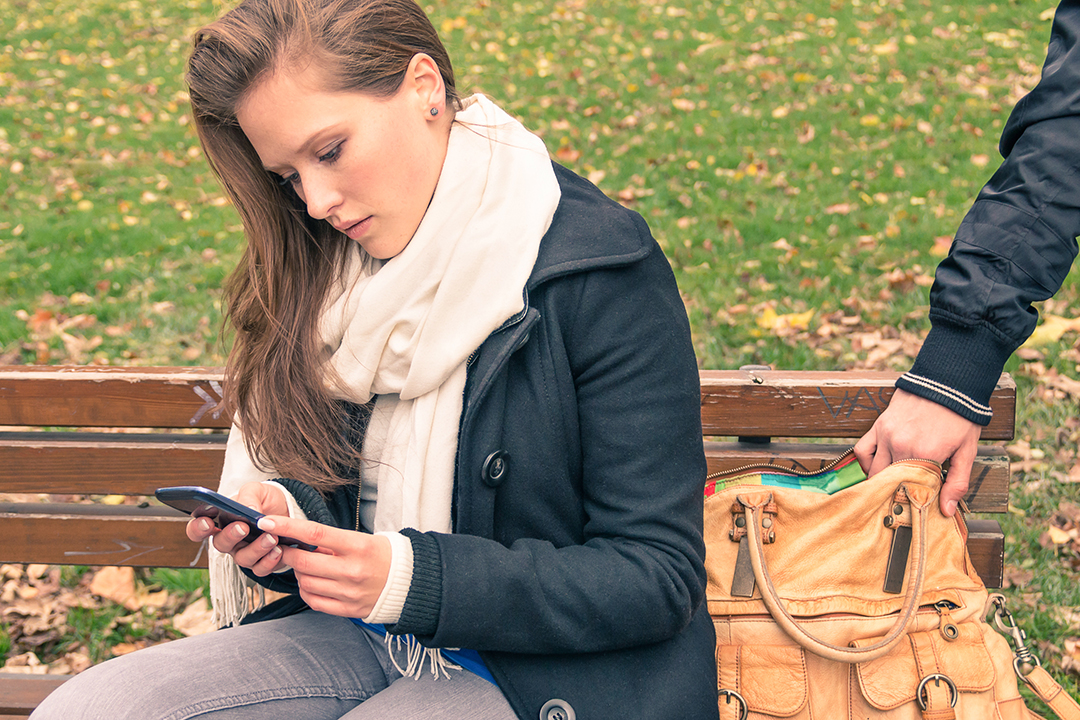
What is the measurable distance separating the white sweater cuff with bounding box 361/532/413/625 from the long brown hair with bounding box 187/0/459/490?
1.30ft

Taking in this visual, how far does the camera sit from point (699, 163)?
218 inches

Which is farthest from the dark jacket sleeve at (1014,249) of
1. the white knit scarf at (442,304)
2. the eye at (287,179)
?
the eye at (287,179)

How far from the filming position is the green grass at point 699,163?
12.6 ft

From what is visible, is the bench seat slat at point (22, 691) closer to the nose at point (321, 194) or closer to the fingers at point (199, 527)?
the fingers at point (199, 527)

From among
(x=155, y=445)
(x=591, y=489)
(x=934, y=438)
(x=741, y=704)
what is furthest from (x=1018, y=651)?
(x=155, y=445)

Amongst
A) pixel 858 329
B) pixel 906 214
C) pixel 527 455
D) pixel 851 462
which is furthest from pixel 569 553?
pixel 906 214

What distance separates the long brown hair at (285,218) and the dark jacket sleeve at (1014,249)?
104cm

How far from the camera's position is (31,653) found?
2.63 m

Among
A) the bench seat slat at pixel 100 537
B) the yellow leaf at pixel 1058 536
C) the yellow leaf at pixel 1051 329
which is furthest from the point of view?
the yellow leaf at pixel 1051 329

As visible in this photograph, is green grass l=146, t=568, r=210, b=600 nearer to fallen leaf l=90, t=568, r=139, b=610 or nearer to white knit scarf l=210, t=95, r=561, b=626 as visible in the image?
fallen leaf l=90, t=568, r=139, b=610

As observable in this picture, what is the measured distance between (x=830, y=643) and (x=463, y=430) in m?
0.78

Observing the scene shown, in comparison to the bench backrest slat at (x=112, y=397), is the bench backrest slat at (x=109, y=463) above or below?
below

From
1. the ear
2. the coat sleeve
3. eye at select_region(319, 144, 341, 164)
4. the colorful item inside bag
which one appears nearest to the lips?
eye at select_region(319, 144, 341, 164)

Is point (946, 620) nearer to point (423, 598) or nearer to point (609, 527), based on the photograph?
point (609, 527)
